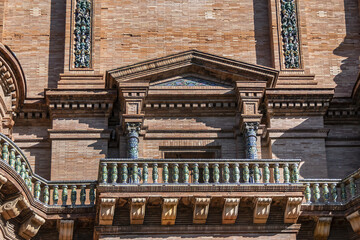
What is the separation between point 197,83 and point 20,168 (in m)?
7.27

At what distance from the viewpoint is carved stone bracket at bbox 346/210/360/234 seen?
27328 millimetres

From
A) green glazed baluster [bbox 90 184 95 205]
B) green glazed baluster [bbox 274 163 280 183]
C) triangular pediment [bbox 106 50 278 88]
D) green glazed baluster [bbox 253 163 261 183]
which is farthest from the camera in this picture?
triangular pediment [bbox 106 50 278 88]

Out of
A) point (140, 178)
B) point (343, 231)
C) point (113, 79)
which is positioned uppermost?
point (113, 79)

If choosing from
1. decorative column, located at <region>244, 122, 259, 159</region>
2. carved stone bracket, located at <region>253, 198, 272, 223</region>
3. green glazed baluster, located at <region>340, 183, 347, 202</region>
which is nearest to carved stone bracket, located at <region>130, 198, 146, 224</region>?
carved stone bracket, located at <region>253, 198, 272, 223</region>

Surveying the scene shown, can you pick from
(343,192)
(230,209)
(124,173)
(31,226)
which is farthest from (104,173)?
Answer: (343,192)

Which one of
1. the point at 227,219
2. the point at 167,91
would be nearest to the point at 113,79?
the point at 167,91

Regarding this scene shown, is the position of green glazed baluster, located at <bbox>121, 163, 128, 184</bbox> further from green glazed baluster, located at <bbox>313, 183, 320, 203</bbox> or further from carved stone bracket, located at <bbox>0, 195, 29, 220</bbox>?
green glazed baluster, located at <bbox>313, 183, 320, 203</bbox>

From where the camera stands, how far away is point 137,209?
26.9 meters

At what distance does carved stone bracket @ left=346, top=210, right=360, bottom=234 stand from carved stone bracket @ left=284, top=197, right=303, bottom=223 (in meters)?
1.42

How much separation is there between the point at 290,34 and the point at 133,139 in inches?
257

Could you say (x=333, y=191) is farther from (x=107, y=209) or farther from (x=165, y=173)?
(x=107, y=209)

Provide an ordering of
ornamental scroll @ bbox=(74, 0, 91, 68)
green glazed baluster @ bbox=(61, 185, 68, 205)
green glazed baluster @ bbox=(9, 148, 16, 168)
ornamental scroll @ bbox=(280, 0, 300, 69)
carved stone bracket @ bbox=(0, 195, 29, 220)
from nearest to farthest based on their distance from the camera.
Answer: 1. carved stone bracket @ bbox=(0, 195, 29, 220)
2. green glazed baluster @ bbox=(9, 148, 16, 168)
3. green glazed baluster @ bbox=(61, 185, 68, 205)
4. ornamental scroll @ bbox=(74, 0, 91, 68)
5. ornamental scroll @ bbox=(280, 0, 300, 69)

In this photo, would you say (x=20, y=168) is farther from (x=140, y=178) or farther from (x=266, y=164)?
(x=266, y=164)

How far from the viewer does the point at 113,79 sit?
31625 millimetres
